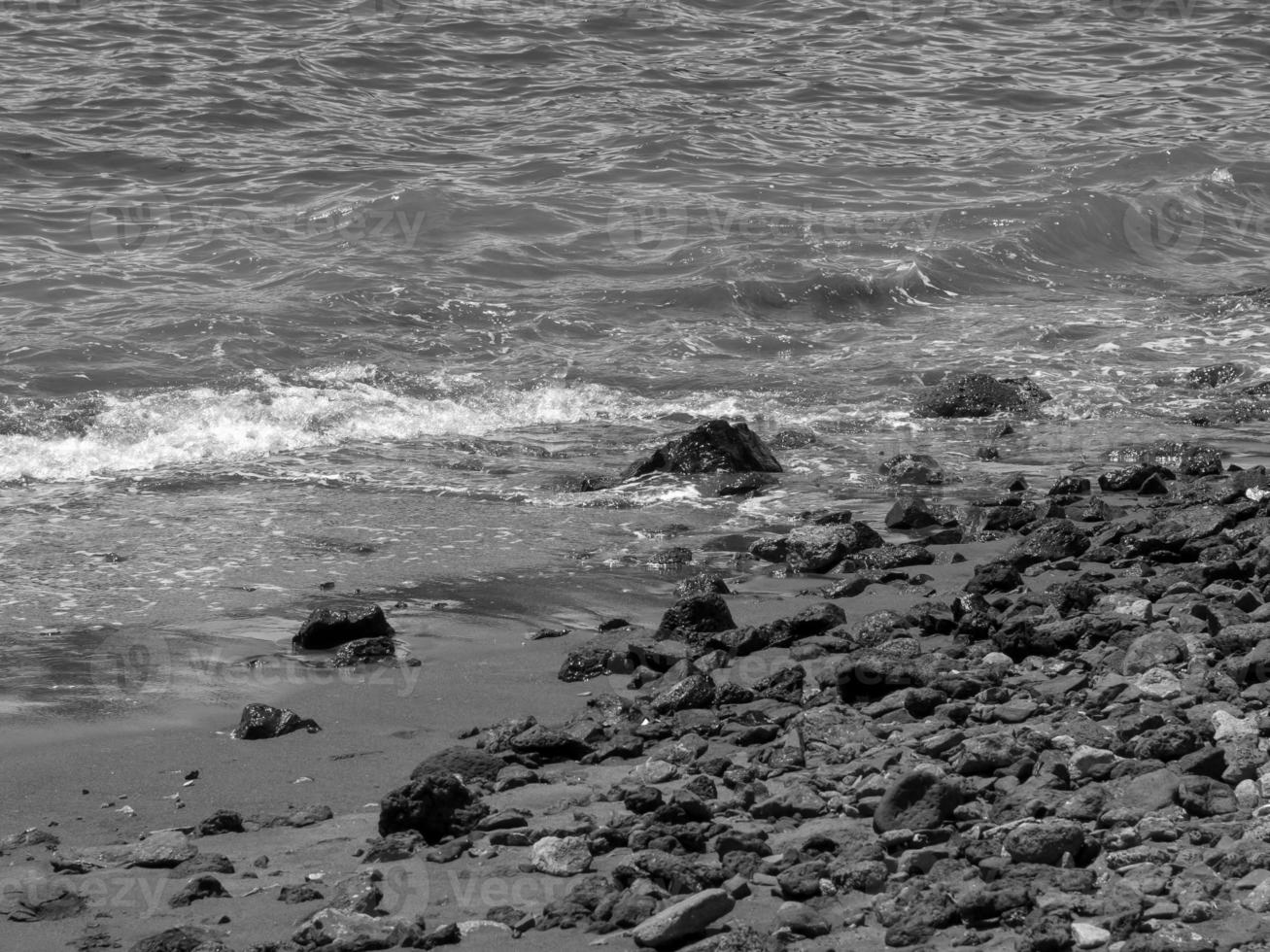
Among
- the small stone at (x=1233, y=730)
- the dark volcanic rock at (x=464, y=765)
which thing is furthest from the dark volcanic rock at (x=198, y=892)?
the small stone at (x=1233, y=730)

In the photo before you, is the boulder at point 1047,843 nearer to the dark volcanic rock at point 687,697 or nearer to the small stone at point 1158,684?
the small stone at point 1158,684

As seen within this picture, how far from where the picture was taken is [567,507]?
8.94 meters

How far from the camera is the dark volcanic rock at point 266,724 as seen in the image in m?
5.53

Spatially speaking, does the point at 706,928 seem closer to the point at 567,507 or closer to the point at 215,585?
the point at 215,585

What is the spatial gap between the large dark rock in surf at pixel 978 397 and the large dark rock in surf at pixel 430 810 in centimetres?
735

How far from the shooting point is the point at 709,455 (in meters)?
9.51

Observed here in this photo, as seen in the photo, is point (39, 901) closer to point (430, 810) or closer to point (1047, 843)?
point (430, 810)

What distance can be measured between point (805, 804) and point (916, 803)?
369 mm

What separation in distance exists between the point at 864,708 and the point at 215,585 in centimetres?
358

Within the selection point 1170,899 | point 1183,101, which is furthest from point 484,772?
point 1183,101

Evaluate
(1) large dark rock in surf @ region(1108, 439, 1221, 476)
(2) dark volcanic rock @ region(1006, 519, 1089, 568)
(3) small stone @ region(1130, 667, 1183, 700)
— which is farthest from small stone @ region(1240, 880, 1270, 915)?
(1) large dark rock in surf @ region(1108, 439, 1221, 476)

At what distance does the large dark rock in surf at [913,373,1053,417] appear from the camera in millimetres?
11289

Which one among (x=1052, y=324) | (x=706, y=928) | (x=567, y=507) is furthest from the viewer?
Result: (x=1052, y=324)

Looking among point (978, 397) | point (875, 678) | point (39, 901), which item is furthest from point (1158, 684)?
point (978, 397)
